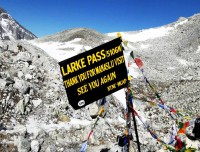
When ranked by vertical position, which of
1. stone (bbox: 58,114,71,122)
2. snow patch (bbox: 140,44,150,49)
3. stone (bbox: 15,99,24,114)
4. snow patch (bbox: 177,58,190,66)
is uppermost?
snow patch (bbox: 140,44,150,49)

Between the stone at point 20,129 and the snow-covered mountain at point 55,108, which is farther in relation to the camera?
the snow-covered mountain at point 55,108

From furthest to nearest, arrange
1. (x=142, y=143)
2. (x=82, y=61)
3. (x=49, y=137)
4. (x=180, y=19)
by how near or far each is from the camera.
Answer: (x=180, y=19), (x=142, y=143), (x=49, y=137), (x=82, y=61)

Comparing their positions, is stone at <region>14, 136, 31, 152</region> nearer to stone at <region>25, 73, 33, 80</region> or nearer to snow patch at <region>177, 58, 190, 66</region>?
stone at <region>25, 73, 33, 80</region>

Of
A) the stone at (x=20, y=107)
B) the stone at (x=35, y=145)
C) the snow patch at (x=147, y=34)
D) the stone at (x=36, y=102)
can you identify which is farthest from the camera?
the snow patch at (x=147, y=34)

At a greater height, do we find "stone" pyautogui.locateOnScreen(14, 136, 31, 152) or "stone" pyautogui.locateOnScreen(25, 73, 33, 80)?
"stone" pyautogui.locateOnScreen(25, 73, 33, 80)

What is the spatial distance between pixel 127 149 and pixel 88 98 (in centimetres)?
351

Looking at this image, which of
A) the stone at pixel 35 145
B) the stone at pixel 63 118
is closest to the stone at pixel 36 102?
the stone at pixel 63 118

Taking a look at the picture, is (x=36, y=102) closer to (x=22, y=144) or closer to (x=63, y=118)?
(x=63, y=118)

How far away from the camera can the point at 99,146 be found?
804 inches

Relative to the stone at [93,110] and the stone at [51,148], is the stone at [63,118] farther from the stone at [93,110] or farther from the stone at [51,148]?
the stone at [51,148]

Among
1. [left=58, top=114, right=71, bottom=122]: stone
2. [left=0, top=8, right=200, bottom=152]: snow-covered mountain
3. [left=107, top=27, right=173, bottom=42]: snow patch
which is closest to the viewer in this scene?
[left=0, top=8, right=200, bottom=152]: snow-covered mountain

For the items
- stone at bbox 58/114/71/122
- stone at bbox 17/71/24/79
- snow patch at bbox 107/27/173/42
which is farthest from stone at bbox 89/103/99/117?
snow patch at bbox 107/27/173/42

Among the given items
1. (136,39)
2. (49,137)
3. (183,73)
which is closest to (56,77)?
(49,137)

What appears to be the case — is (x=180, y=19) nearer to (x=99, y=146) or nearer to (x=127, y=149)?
(x=99, y=146)
